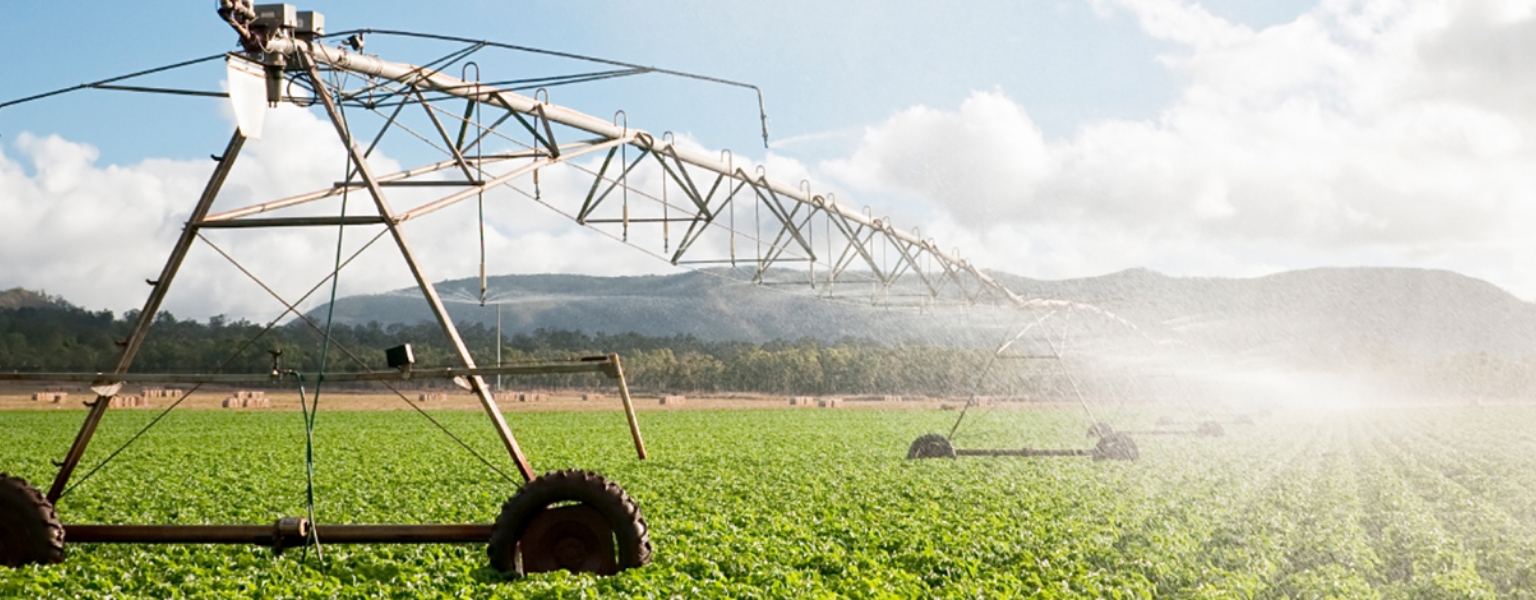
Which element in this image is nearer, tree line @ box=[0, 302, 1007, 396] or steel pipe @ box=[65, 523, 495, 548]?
steel pipe @ box=[65, 523, 495, 548]

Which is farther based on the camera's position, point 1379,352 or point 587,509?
point 1379,352

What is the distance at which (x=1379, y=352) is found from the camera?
124125mm

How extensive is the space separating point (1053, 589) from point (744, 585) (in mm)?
2617

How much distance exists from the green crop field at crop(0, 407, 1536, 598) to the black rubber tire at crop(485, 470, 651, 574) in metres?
0.19

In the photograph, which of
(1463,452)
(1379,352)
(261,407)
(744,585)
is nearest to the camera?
(744,585)

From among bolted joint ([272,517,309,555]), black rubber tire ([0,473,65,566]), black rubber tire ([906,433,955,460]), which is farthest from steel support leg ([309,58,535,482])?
black rubber tire ([906,433,955,460])

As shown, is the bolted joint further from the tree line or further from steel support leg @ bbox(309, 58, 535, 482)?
the tree line

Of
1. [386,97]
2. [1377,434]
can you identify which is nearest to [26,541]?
[386,97]

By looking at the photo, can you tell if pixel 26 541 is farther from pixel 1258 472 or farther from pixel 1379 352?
pixel 1379 352

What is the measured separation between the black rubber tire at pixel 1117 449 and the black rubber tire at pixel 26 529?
19.4 meters

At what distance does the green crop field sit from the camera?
9.93 metres

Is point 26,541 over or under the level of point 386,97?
under

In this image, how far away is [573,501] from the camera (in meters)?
9.77

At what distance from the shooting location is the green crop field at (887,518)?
9930mm
